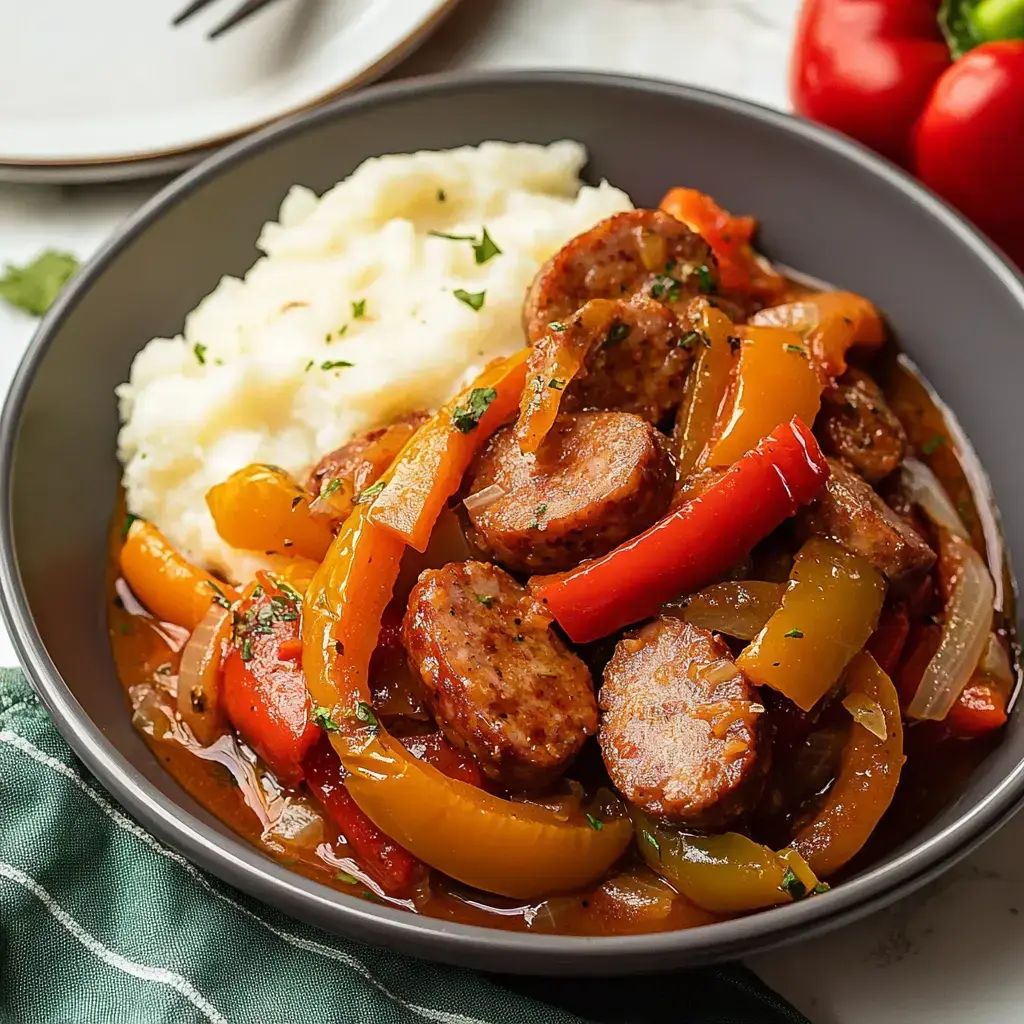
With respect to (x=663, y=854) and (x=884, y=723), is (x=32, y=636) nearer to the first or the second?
(x=663, y=854)

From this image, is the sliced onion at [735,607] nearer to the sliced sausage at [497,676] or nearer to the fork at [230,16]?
the sliced sausage at [497,676]

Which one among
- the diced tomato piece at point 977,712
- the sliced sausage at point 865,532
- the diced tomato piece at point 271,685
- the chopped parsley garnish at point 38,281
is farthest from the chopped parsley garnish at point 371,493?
the chopped parsley garnish at point 38,281

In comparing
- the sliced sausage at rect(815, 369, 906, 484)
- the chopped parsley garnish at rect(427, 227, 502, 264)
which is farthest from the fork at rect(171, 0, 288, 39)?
the sliced sausage at rect(815, 369, 906, 484)

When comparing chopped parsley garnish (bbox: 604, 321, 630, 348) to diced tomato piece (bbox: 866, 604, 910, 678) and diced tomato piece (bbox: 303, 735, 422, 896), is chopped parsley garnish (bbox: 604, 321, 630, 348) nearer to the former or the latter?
diced tomato piece (bbox: 866, 604, 910, 678)

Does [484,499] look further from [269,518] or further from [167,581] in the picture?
[167,581]

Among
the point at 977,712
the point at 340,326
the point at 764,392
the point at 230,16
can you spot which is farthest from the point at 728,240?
the point at 230,16

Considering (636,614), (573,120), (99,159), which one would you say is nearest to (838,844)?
(636,614)

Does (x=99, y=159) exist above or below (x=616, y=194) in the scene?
below
